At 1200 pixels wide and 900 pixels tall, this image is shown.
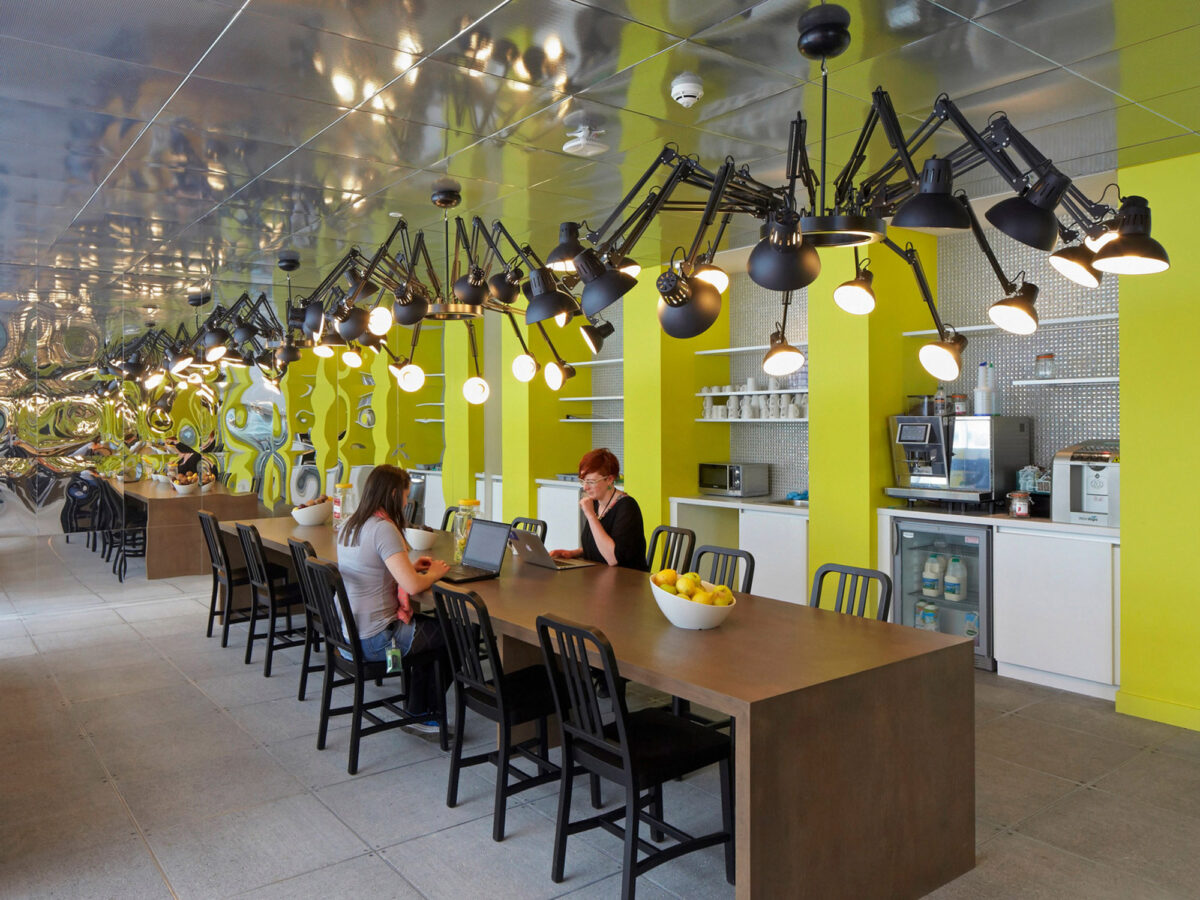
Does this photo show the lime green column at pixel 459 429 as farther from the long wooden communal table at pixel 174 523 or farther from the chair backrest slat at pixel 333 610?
the chair backrest slat at pixel 333 610

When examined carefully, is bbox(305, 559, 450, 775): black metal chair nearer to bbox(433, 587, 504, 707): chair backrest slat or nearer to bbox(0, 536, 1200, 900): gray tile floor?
bbox(0, 536, 1200, 900): gray tile floor

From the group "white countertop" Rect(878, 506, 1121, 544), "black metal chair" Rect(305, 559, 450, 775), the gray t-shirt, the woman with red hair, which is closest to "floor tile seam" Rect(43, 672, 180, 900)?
"black metal chair" Rect(305, 559, 450, 775)

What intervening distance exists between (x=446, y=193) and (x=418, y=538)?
6.22 feet

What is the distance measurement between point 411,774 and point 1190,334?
4.02 m

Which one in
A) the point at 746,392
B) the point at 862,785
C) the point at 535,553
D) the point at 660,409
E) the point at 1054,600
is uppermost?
the point at 746,392

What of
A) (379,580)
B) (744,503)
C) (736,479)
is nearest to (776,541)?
(744,503)

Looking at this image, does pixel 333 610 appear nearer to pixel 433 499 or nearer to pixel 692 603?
pixel 692 603

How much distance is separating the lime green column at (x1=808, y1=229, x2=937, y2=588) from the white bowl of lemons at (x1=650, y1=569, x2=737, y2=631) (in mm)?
2719

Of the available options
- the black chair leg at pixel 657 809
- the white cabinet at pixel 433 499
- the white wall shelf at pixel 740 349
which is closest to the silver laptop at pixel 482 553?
the black chair leg at pixel 657 809

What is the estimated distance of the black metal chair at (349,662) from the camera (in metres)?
3.67

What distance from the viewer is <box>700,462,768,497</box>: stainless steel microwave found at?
21.7ft

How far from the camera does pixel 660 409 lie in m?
6.92

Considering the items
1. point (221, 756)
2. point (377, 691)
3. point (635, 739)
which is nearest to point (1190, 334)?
point (635, 739)

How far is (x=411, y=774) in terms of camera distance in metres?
3.66
